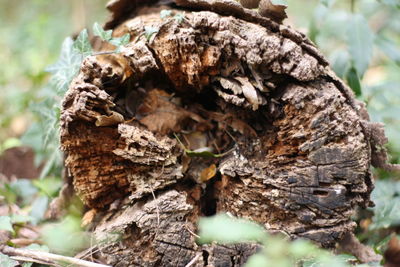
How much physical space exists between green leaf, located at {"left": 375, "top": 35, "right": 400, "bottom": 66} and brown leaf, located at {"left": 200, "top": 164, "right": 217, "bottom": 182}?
133cm

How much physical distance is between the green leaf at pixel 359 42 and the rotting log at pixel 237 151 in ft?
1.68

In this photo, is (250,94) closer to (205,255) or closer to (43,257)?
(205,255)

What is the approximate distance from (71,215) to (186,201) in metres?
0.58

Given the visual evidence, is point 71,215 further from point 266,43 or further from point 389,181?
point 389,181

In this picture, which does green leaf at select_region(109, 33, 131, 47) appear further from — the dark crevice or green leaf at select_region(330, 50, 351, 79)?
green leaf at select_region(330, 50, 351, 79)

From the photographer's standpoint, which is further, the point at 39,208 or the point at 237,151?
the point at 39,208

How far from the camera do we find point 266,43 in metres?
1.38

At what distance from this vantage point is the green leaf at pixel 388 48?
2.18 meters

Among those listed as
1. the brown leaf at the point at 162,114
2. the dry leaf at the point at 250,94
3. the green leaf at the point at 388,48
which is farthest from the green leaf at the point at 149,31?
the green leaf at the point at 388,48

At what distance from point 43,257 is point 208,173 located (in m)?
0.71

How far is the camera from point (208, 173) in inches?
62.7

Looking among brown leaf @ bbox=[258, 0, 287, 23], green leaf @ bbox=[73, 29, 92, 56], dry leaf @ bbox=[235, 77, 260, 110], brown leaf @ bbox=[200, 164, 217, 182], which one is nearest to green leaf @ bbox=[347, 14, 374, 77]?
brown leaf @ bbox=[258, 0, 287, 23]

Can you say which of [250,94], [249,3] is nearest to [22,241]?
[250,94]

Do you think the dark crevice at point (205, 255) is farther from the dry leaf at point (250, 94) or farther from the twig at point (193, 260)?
the dry leaf at point (250, 94)
